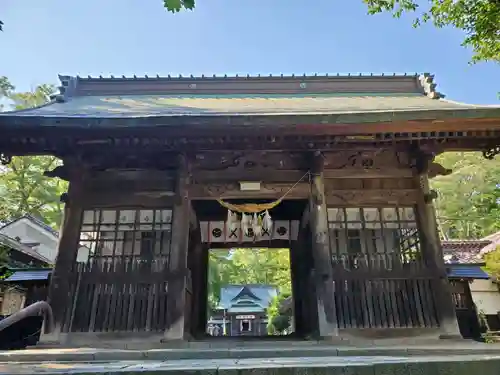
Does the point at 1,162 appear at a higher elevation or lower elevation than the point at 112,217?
higher

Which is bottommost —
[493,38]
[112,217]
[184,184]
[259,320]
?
[259,320]

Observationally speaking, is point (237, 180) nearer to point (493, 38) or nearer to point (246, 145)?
point (246, 145)

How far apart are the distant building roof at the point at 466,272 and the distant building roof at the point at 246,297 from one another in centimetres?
2249

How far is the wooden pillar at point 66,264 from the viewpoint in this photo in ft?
21.5

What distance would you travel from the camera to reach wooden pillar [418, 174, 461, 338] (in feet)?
21.9

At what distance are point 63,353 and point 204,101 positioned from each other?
23.3ft

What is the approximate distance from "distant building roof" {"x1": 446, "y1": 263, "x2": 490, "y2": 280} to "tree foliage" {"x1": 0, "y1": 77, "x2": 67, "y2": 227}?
2374cm

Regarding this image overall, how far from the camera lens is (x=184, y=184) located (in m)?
7.47

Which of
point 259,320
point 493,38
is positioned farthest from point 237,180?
point 259,320

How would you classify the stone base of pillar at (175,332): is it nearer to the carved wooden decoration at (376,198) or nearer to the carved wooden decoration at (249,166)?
the carved wooden decoration at (249,166)

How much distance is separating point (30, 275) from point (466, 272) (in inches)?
439

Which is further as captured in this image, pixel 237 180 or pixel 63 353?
pixel 237 180

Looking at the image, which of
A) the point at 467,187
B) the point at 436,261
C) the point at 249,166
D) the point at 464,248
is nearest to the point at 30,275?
the point at 249,166

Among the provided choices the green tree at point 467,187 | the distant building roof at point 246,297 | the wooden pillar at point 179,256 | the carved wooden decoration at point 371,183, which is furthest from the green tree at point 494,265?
the distant building roof at point 246,297
